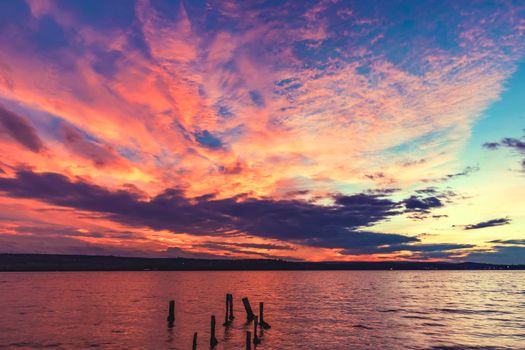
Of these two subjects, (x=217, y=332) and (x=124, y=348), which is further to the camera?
(x=217, y=332)

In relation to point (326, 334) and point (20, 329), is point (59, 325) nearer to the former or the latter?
point (20, 329)

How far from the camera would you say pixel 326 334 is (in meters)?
47.4

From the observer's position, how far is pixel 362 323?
5672 centimetres

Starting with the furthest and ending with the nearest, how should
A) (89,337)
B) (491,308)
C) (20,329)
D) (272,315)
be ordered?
(491,308) → (272,315) → (20,329) → (89,337)

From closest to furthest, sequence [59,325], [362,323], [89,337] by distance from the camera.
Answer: [89,337] < [59,325] < [362,323]

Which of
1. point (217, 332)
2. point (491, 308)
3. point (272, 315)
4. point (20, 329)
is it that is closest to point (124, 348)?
point (217, 332)

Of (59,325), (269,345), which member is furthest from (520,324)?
(59,325)

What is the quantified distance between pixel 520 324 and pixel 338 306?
30.7 meters

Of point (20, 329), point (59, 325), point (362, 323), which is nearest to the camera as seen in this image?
point (20, 329)

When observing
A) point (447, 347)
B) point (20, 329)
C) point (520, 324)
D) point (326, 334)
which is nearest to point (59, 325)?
point (20, 329)

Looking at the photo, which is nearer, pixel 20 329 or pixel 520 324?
pixel 20 329

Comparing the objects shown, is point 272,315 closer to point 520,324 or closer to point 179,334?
point 179,334

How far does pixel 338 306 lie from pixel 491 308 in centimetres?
2911

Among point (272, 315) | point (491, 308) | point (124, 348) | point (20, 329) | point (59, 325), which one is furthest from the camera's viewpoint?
point (491, 308)
